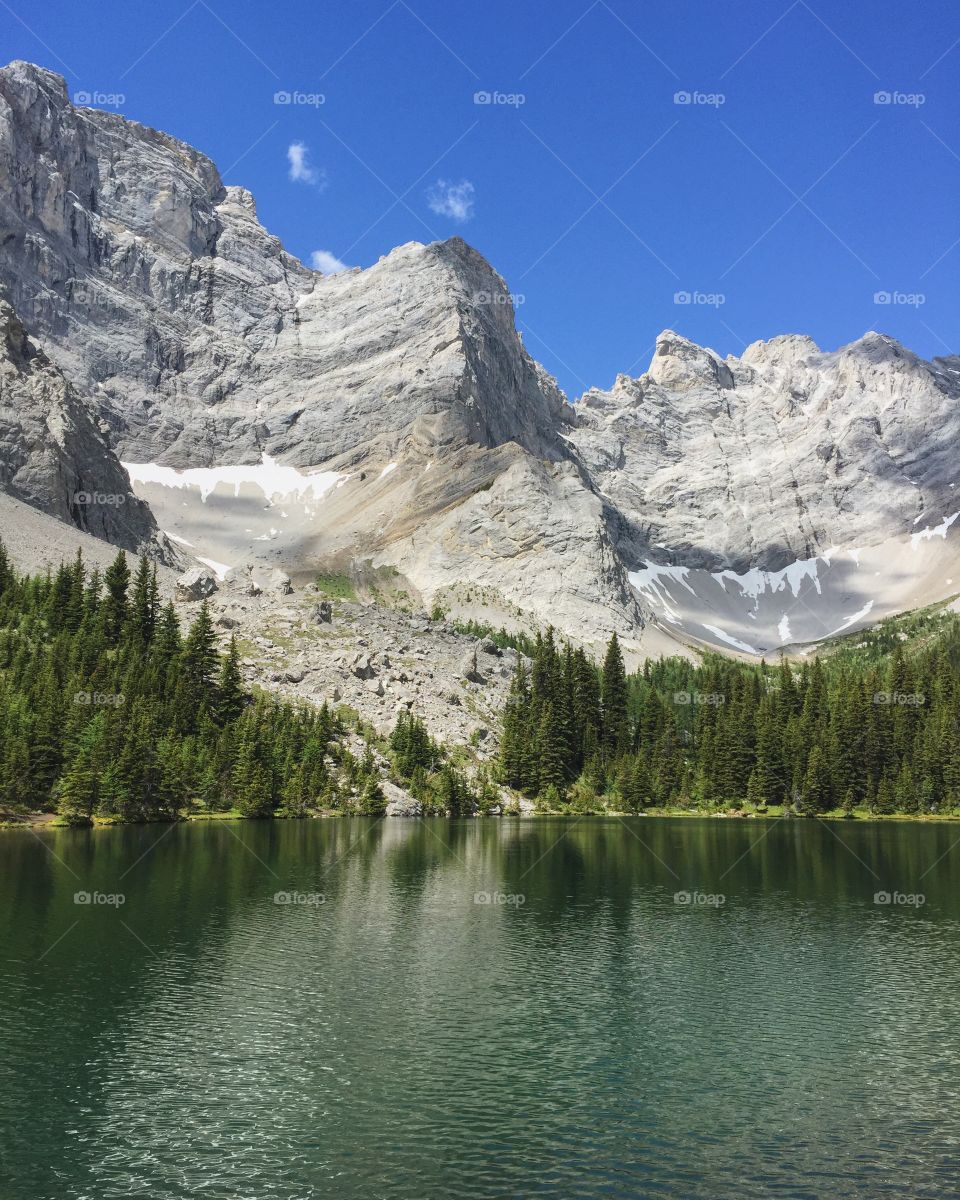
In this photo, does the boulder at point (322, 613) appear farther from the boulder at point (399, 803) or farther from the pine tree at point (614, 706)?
the boulder at point (399, 803)

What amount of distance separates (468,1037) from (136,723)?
85.8 meters

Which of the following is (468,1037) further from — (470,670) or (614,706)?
(470,670)

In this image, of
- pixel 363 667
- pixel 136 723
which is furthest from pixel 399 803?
pixel 136 723

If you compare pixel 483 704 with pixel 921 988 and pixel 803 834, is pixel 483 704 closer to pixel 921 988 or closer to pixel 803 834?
pixel 803 834

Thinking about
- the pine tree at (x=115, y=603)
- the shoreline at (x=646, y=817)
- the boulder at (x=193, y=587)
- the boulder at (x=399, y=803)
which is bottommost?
the shoreline at (x=646, y=817)

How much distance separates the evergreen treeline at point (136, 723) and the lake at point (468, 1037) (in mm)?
32427

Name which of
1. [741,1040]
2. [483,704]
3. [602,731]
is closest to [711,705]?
[602,731]

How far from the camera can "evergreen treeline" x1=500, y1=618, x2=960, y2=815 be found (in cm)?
15262

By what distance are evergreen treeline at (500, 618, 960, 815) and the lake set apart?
8372 centimetres

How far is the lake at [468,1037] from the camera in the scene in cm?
2512

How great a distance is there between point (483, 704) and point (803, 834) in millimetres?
67819

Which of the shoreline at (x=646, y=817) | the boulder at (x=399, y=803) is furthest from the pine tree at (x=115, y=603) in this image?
the boulder at (x=399, y=803)

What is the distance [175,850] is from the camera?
8412 cm

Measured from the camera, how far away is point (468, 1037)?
3572 centimetres
